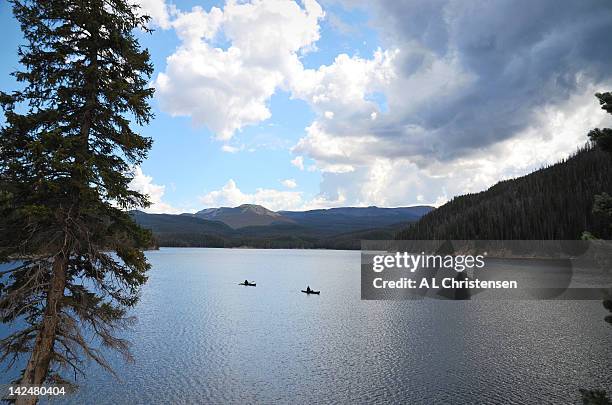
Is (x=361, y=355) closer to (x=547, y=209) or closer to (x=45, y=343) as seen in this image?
(x=45, y=343)

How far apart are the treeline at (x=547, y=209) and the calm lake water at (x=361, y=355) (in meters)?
100

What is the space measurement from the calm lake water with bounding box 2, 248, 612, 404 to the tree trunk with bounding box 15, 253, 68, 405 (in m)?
9.89

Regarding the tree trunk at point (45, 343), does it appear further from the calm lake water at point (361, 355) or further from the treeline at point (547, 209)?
the treeline at point (547, 209)

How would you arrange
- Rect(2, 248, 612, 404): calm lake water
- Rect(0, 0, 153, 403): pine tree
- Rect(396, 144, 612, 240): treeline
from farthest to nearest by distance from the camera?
Rect(396, 144, 612, 240): treeline
Rect(2, 248, 612, 404): calm lake water
Rect(0, 0, 153, 403): pine tree

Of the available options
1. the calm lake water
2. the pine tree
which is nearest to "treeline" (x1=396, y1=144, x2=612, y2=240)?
the calm lake water

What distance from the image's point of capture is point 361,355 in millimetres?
32875

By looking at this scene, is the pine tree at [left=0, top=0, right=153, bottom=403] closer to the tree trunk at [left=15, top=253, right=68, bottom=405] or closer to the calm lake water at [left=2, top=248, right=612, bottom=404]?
the tree trunk at [left=15, top=253, right=68, bottom=405]

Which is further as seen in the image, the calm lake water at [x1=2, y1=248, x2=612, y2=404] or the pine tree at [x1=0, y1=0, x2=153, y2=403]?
the calm lake water at [x1=2, y1=248, x2=612, y2=404]

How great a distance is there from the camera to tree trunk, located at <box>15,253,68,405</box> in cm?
1406

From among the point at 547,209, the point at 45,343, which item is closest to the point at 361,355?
the point at 45,343

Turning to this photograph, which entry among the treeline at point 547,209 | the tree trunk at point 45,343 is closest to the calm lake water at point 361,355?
the tree trunk at point 45,343

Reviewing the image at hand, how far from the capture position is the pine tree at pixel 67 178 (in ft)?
46.0

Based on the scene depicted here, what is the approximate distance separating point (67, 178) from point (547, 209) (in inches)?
6811

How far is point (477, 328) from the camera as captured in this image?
42562 mm
